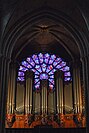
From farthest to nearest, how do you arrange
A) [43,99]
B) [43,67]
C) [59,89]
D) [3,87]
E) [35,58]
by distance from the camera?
1. [35,58]
2. [43,67]
3. [59,89]
4. [43,99]
5. [3,87]

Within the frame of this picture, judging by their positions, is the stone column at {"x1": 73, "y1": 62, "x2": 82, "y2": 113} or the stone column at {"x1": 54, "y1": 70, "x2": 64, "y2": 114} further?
the stone column at {"x1": 54, "y1": 70, "x2": 64, "y2": 114}

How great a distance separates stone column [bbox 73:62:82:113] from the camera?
70.5ft

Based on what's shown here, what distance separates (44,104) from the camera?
71.3 feet

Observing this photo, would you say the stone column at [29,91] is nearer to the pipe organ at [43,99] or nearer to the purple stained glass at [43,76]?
the pipe organ at [43,99]

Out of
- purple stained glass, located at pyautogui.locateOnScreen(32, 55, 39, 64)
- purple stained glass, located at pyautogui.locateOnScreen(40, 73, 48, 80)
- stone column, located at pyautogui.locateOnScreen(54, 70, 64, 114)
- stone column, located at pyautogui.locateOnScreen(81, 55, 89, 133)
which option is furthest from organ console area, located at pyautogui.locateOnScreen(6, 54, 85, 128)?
stone column, located at pyautogui.locateOnScreen(81, 55, 89, 133)

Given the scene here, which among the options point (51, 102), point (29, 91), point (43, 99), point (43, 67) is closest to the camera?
point (43, 99)

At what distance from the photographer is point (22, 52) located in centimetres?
2409

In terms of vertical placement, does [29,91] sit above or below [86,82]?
below

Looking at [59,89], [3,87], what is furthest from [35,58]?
[3,87]

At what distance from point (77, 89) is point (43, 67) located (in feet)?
11.5

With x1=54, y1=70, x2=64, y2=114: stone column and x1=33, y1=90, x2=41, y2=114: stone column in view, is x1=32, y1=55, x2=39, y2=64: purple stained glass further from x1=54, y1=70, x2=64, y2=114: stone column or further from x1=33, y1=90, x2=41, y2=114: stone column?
x1=33, y1=90, x2=41, y2=114: stone column

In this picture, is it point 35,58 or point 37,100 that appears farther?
point 35,58

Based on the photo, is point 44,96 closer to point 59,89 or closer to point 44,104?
point 44,104

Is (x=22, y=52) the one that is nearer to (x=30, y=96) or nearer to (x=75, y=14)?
(x=30, y=96)
